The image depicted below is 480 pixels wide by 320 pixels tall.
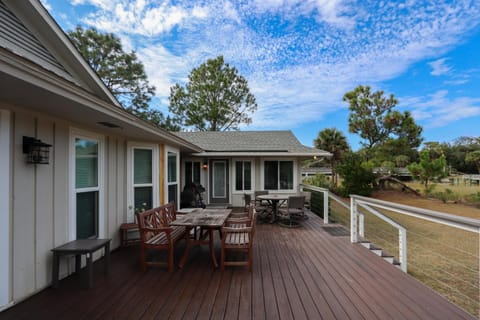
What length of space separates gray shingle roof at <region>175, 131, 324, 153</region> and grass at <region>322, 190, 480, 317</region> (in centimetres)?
379

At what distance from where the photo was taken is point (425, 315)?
7.10 feet

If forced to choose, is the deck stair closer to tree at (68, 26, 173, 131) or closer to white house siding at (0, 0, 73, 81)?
white house siding at (0, 0, 73, 81)

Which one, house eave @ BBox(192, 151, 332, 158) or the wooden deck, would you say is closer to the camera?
the wooden deck

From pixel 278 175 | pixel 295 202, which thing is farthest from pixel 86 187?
pixel 278 175

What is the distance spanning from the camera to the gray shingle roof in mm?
9344

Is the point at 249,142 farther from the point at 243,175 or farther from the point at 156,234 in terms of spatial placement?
the point at 156,234

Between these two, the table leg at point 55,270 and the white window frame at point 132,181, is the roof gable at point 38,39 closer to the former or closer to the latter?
the white window frame at point 132,181

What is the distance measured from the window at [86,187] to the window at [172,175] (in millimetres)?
2033

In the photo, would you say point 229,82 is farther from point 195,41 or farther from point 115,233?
point 115,233

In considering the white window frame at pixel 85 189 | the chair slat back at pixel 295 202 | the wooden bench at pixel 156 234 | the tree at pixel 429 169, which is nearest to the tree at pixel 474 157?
the tree at pixel 429 169

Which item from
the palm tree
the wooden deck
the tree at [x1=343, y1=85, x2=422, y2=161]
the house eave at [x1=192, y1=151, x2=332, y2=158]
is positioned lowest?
the wooden deck

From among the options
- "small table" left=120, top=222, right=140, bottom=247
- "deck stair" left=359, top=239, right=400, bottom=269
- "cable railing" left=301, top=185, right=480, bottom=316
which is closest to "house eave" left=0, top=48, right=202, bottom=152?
"small table" left=120, top=222, right=140, bottom=247

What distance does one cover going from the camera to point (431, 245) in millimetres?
A: 6383

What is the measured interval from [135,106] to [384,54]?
17712mm
